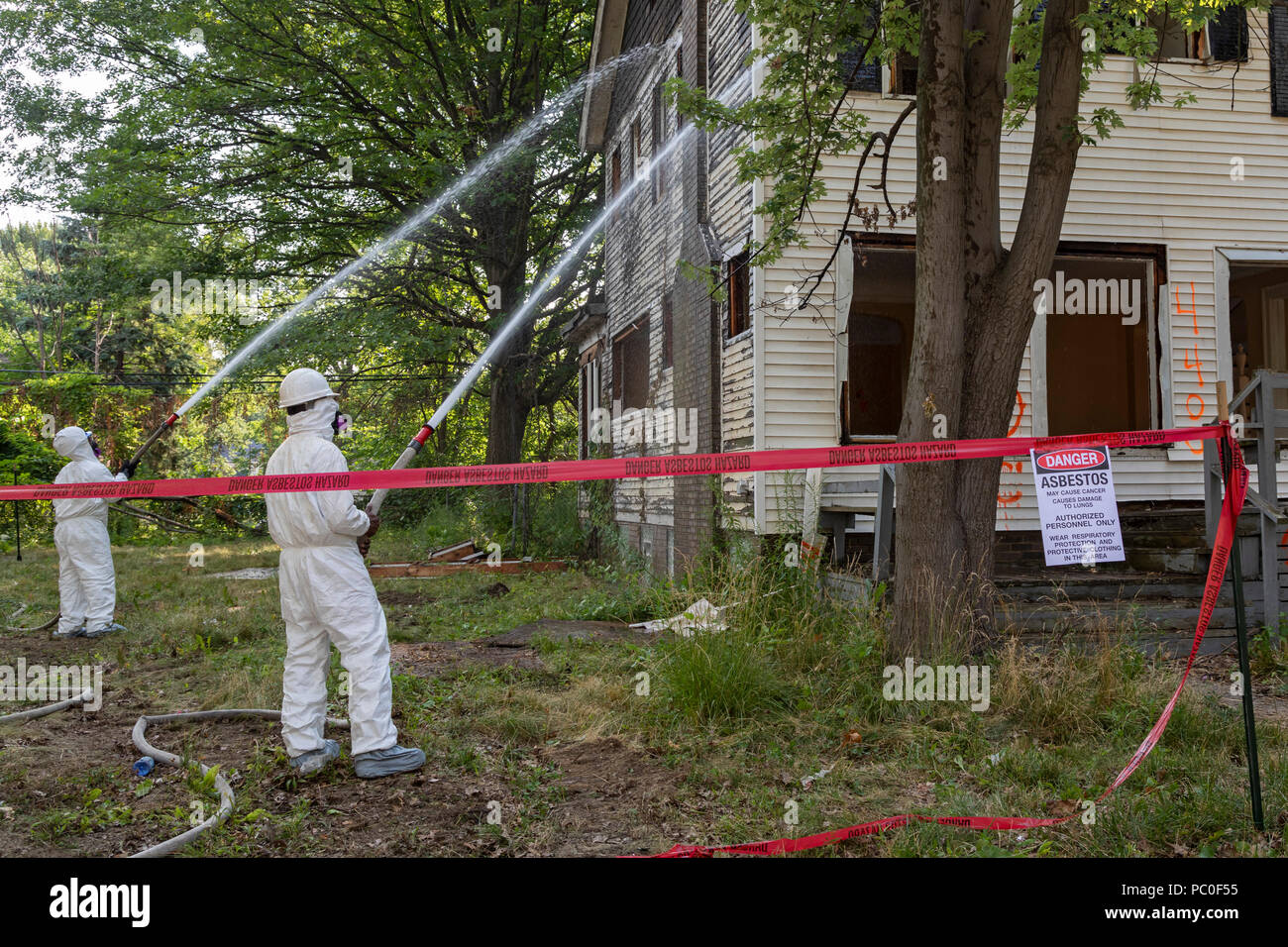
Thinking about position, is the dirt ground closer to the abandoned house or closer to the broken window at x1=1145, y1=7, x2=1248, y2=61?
the abandoned house

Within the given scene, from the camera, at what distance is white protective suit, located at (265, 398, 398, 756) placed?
18.0 ft

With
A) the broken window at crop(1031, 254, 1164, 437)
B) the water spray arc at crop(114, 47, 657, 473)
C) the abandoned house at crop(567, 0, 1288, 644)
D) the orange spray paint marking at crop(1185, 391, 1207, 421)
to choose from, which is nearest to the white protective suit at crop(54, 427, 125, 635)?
the abandoned house at crop(567, 0, 1288, 644)

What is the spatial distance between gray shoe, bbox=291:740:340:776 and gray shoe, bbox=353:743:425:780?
0.17 m

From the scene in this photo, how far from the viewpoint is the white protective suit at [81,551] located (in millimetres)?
10570

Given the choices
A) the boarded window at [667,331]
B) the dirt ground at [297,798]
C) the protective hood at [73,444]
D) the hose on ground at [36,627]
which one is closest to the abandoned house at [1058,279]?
the boarded window at [667,331]

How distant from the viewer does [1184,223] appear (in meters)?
10.9

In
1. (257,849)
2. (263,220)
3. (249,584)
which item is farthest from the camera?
(263,220)

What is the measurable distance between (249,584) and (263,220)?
832 cm

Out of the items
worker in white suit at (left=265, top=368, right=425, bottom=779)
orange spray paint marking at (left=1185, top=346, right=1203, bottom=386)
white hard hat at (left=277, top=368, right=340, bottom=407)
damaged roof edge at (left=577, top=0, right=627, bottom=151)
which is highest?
damaged roof edge at (left=577, top=0, right=627, bottom=151)

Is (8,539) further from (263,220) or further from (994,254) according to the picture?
(994,254)

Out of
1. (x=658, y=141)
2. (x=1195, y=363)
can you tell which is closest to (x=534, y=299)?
(x=658, y=141)

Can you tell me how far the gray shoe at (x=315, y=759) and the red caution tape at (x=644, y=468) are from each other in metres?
1.51
